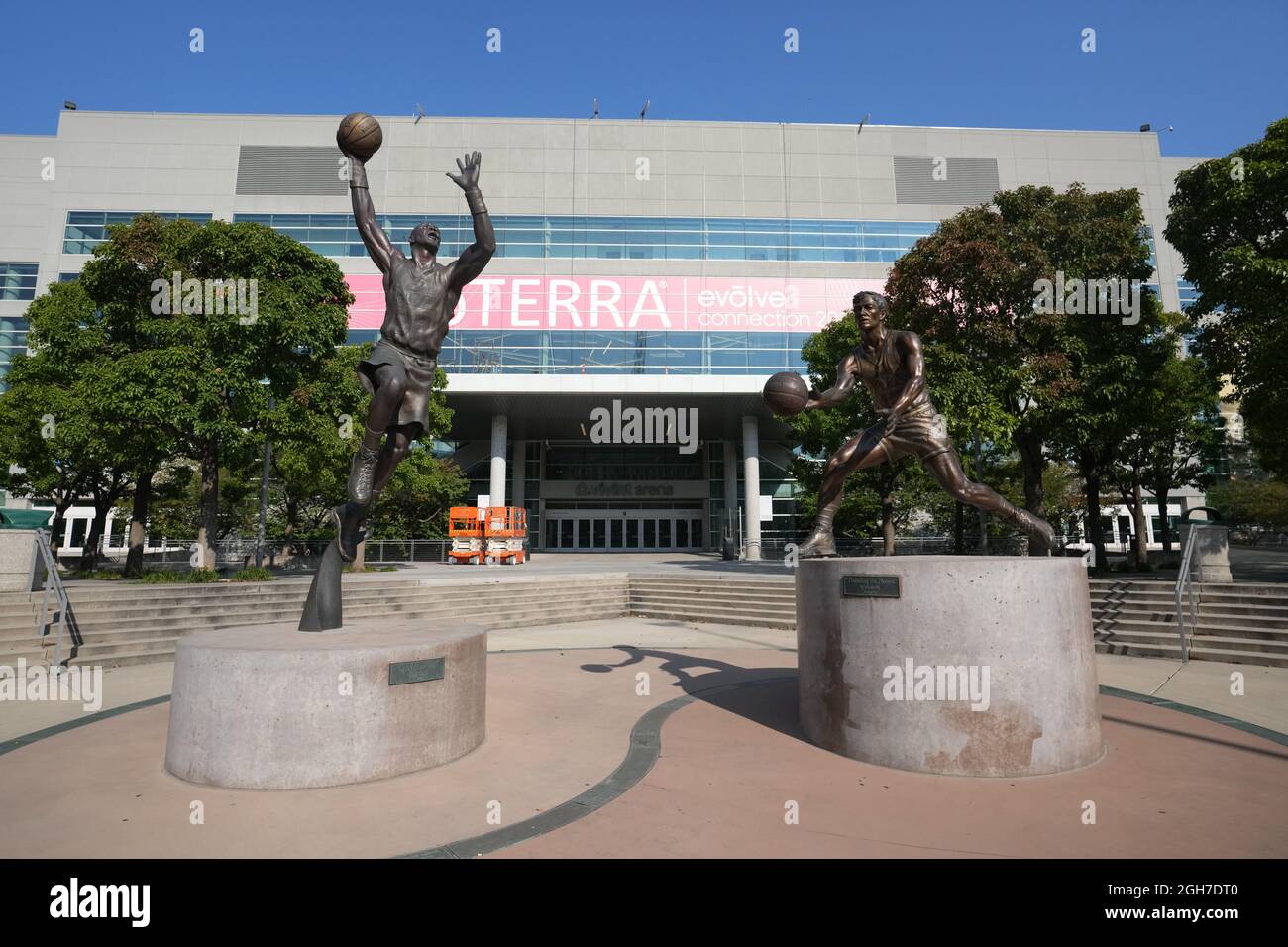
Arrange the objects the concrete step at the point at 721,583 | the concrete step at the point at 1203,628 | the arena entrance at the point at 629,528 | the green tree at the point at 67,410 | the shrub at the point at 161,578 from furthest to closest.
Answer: the arena entrance at the point at 629,528, the green tree at the point at 67,410, the concrete step at the point at 721,583, the shrub at the point at 161,578, the concrete step at the point at 1203,628

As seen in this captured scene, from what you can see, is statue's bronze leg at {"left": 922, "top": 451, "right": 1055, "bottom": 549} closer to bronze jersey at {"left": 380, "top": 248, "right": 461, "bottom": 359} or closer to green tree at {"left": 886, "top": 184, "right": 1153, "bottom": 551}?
bronze jersey at {"left": 380, "top": 248, "right": 461, "bottom": 359}

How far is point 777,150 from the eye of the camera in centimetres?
4222

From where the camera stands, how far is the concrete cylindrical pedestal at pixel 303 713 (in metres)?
4.46

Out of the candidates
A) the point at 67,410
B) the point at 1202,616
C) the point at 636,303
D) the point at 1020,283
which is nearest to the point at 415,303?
the point at 1202,616

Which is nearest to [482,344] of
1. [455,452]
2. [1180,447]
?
[455,452]

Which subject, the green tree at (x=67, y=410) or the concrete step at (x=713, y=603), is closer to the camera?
the concrete step at (x=713, y=603)

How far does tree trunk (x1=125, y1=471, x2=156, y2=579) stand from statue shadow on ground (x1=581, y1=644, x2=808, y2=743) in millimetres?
17659

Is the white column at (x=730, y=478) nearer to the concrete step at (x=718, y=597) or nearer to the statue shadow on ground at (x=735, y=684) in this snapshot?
the concrete step at (x=718, y=597)

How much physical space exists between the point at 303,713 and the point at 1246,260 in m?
18.2

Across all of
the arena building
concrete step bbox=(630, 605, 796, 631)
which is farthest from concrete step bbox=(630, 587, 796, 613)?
the arena building

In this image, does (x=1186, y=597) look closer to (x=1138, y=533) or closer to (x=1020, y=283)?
(x=1020, y=283)

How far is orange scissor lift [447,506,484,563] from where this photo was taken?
105 feet

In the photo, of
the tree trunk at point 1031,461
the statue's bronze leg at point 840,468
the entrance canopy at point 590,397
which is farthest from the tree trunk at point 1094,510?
the statue's bronze leg at point 840,468

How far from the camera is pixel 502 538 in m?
32.6
